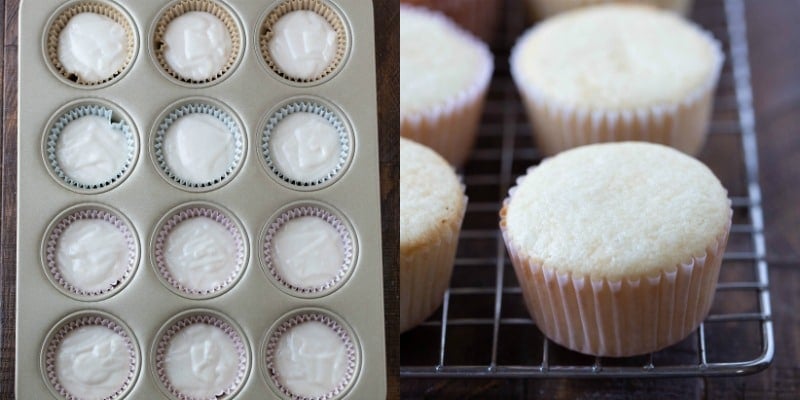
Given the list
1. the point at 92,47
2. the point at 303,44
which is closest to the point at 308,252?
the point at 303,44

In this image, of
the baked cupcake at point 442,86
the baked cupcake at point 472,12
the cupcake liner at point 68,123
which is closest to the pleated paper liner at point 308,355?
the cupcake liner at point 68,123

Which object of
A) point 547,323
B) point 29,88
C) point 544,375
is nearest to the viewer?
point 29,88

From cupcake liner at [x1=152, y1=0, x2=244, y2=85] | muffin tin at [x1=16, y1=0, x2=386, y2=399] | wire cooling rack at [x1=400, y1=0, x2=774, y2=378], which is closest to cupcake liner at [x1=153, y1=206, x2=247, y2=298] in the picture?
muffin tin at [x1=16, y1=0, x2=386, y2=399]

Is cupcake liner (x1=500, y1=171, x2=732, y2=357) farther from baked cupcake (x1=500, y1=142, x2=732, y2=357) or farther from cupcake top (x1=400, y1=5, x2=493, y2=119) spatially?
A: cupcake top (x1=400, y1=5, x2=493, y2=119)

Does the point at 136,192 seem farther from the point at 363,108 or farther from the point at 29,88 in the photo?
the point at 363,108

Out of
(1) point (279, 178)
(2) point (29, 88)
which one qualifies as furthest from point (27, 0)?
(1) point (279, 178)

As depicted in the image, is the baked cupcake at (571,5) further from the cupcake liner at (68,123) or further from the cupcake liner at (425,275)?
the cupcake liner at (68,123)

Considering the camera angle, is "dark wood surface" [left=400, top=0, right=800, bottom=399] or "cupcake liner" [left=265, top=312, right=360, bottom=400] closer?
"cupcake liner" [left=265, top=312, right=360, bottom=400]
